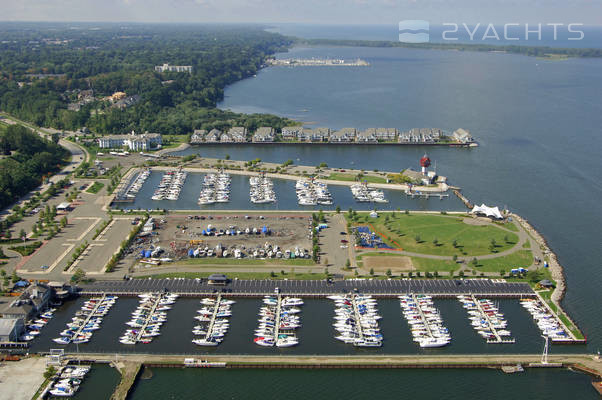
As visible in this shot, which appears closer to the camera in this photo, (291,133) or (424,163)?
(424,163)

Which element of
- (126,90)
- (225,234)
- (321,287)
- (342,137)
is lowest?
(321,287)

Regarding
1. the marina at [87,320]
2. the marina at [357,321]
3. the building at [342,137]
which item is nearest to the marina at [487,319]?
the marina at [357,321]

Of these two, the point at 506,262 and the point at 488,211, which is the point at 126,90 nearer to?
the point at 488,211

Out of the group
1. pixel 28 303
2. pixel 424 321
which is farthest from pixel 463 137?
pixel 28 303

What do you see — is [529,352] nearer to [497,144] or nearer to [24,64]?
[497,144]

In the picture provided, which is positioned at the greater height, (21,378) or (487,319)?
(487,319)

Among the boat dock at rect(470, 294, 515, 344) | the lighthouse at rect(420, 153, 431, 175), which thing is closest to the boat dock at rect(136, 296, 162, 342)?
the boat dock at rect(470, 294, 515, 344)

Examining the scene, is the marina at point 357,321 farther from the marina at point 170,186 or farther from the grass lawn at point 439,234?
the marina at point 170,186
